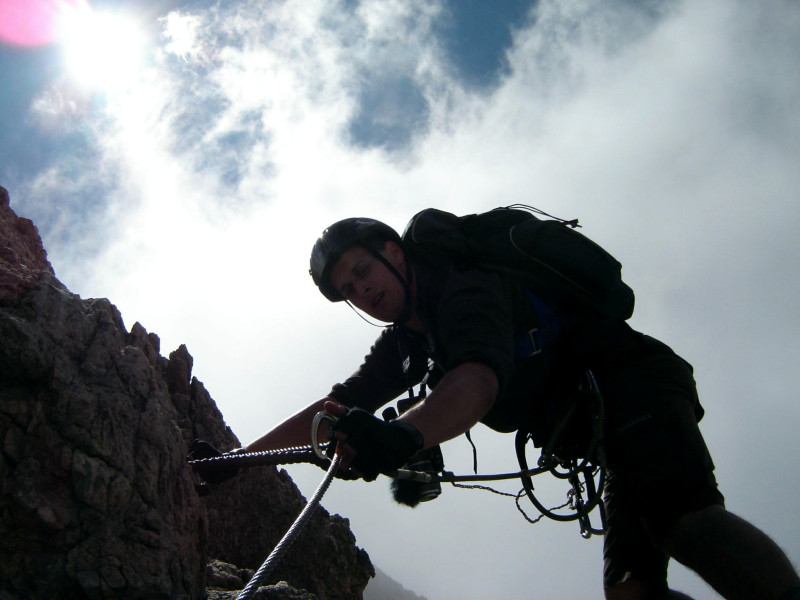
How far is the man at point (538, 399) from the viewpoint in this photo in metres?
2.72

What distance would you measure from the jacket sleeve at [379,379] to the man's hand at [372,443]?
2436 mm

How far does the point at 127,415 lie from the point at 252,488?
241 cm

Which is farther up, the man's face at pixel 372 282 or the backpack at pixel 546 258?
the backpack at pixel 546 258

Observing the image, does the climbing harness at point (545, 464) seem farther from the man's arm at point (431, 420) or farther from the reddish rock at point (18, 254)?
the reddish rock at point (18, 254)

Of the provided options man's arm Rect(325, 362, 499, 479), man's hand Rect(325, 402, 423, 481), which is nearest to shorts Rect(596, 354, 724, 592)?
man's arm Rect(325, 362, 499, 479)

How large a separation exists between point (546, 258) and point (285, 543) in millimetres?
2574

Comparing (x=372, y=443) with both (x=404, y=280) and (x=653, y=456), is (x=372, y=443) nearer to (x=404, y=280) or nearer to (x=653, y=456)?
(x=653, y=456)

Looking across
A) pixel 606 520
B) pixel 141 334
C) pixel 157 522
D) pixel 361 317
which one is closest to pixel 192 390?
pixel 141 334

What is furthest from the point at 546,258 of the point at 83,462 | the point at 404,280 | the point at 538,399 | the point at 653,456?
the point at 83,462

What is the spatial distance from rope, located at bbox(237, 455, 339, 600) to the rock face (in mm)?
1351

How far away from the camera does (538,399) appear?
423 centimetres

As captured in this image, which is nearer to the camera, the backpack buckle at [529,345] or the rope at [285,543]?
the rope at [285,543]

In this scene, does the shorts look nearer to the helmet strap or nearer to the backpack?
the backpack

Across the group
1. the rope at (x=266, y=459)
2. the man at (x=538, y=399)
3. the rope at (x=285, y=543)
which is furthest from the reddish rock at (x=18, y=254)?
the rope at (x=285, y=543)
